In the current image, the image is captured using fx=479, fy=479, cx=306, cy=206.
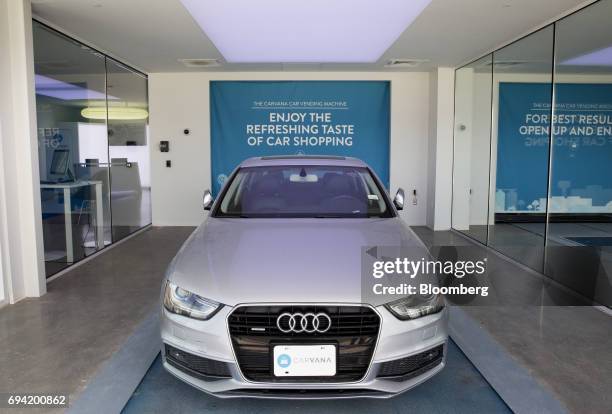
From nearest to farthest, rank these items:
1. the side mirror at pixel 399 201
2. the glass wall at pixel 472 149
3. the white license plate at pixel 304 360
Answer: the white license plate at pixel 304 360, the side mirror at pixel 399 201, the glass wall at pixel 472 149

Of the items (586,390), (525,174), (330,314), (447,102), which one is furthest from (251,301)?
(525,174)

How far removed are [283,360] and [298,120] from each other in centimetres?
647

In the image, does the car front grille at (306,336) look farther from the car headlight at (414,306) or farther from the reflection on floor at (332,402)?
the reflection on floor at (332,402)

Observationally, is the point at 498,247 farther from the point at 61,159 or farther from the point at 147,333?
the point at 61,159

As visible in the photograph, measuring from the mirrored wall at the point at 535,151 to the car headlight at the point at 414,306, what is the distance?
3.78 meters

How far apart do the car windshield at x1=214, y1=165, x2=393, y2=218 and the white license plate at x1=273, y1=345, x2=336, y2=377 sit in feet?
4.09

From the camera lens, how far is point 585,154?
7008 millimetres

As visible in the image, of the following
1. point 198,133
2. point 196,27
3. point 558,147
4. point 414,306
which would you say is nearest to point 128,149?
point 198,133

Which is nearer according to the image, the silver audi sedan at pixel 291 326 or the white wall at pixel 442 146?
the silver audi sedan at pixel 291 326

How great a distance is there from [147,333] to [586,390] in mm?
2751

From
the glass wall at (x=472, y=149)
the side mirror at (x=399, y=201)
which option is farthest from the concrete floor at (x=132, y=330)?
the glass wall at (x=472, y=149)

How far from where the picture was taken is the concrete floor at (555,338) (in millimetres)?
2615

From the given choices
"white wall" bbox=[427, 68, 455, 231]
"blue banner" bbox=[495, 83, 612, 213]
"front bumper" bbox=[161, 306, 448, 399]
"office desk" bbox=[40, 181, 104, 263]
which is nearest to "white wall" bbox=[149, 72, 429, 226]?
"white wall" bbox=[427, 68, 455, 231]

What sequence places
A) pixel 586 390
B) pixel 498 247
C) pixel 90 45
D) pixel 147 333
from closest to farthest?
1. pixel 586 390
2. pixel 147 333
3. pixel 90 45
4. pixel 498 247
